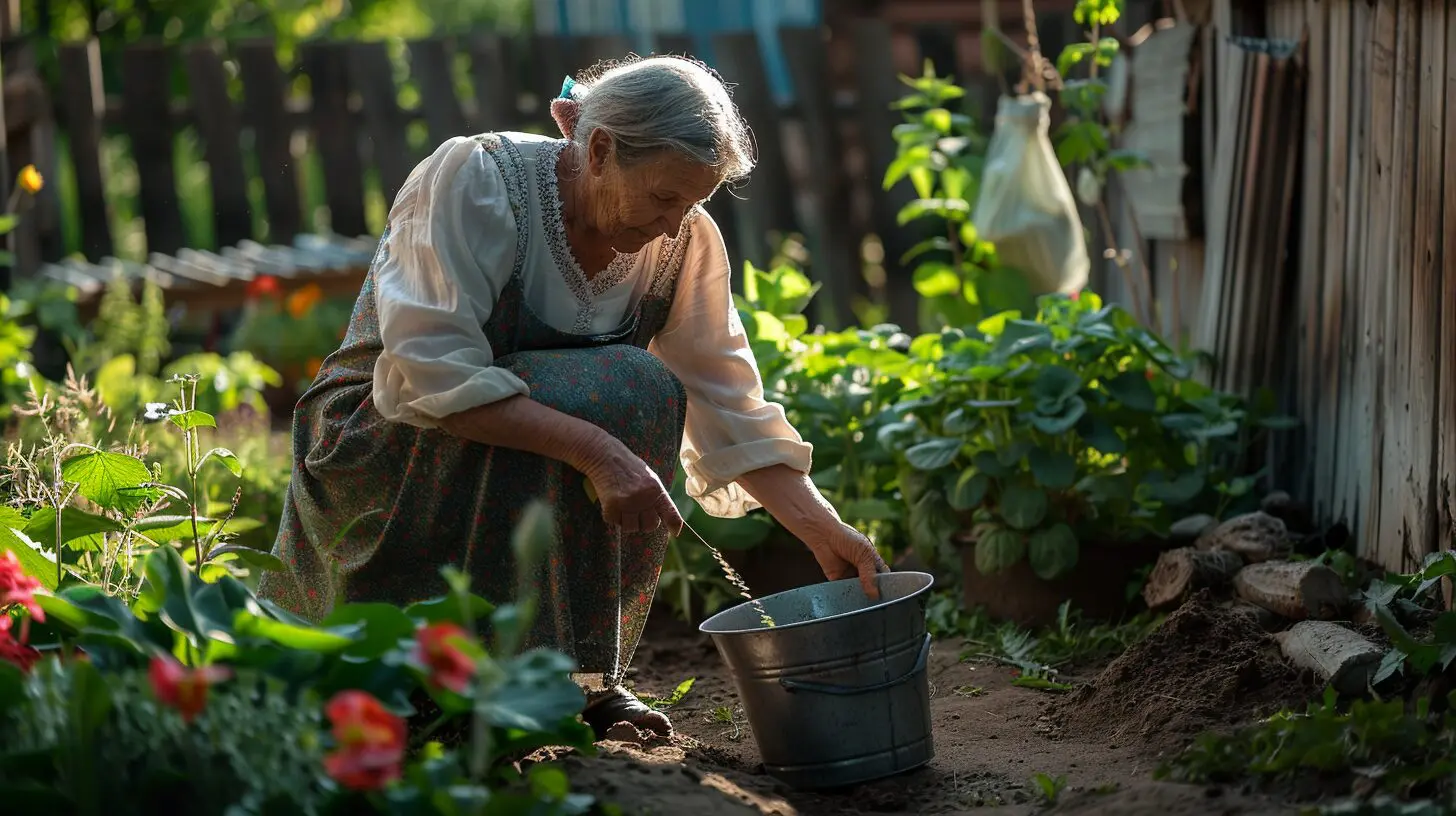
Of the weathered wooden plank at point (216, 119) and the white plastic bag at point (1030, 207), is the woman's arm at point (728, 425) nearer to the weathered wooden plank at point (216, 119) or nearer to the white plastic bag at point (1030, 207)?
the white plastic bag at point (1030, 207)

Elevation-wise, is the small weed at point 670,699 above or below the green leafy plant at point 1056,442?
below

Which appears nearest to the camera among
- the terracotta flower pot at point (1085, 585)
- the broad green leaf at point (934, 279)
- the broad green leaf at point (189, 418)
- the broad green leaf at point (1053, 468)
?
the broad green leaf at point (189, 418)

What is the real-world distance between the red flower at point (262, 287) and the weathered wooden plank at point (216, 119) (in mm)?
757

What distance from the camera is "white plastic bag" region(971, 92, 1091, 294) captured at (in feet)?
15.9

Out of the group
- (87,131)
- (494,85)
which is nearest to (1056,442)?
(494,85)

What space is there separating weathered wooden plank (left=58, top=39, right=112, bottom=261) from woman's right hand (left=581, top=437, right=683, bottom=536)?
17.5ft

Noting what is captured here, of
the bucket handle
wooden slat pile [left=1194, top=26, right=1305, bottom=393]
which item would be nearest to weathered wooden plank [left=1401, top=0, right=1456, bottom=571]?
wooden slat pile [left=1194, top=26, right=1305, bottom=393]

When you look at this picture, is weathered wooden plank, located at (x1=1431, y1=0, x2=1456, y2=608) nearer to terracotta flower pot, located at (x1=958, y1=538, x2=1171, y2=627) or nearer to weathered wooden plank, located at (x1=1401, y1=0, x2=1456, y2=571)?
weathered wooden plank, located at (x1=1401, y1=0, x2=1456, y2=571)

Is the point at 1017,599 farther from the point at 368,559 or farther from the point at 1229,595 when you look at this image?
the point at 368,559

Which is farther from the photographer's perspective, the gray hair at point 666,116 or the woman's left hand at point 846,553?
the woman's left hand at point 846,553

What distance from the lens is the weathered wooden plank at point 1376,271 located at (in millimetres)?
3324

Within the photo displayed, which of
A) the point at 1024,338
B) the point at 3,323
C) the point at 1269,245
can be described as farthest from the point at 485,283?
the point at 3,323

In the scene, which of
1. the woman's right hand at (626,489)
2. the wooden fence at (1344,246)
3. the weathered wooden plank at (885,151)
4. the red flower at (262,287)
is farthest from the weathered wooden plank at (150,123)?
the woman's right hand at (626,489)

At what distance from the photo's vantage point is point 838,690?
246 centimetres
